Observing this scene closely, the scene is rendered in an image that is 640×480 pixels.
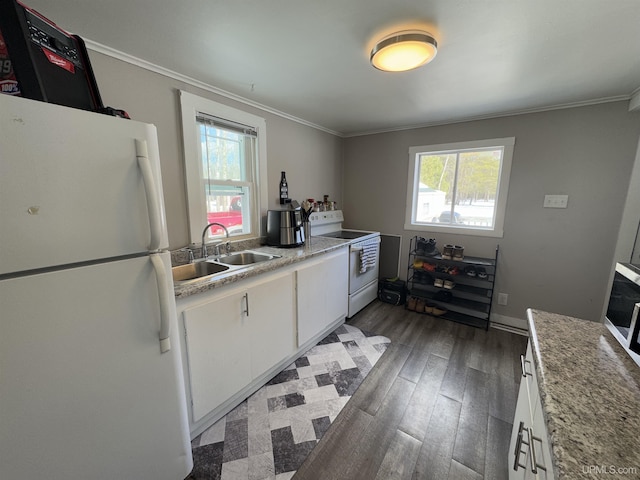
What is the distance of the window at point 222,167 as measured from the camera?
192 centimetres

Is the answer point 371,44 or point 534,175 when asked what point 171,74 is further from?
point 534,175

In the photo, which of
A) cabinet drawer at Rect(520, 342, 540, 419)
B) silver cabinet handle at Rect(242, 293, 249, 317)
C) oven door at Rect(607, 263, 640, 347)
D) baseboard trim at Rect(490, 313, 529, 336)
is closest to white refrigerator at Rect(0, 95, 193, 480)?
silver cabinet handle at Rect(242, 293, 249, 317)

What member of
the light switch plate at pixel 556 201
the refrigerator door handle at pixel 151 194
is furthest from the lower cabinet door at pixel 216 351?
the light switch plate at pixel 556 201

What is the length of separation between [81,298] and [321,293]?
1714mm

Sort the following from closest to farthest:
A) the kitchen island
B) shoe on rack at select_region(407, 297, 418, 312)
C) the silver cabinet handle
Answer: the kitchen island < the silver cabinet handle < shoe on rack at select_region(407, 297, 418, 312)

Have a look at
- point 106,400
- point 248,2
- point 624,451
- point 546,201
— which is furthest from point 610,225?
point 106,400

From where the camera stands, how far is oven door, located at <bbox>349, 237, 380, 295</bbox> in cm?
277

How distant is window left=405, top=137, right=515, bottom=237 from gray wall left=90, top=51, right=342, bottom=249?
1504 mm

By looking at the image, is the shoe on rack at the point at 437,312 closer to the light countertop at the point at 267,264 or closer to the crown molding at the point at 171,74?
the light countertop at the point at 267,264

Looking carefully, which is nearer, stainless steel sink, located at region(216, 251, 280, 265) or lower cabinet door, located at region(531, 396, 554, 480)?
lower cabinet door, located at region(531, 396, 554, 480)

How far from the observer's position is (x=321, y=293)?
2.32m

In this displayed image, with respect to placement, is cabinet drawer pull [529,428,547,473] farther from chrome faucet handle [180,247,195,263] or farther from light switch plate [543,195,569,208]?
light switch plate [543,195,569,208]

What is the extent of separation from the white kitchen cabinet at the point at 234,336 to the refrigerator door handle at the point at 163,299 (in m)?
0.27

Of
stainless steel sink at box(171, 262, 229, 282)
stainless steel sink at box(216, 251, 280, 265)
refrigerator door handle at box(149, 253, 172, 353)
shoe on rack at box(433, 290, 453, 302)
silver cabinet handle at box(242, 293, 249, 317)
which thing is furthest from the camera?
shoe on rack at box(433, 290, 453, 302)
